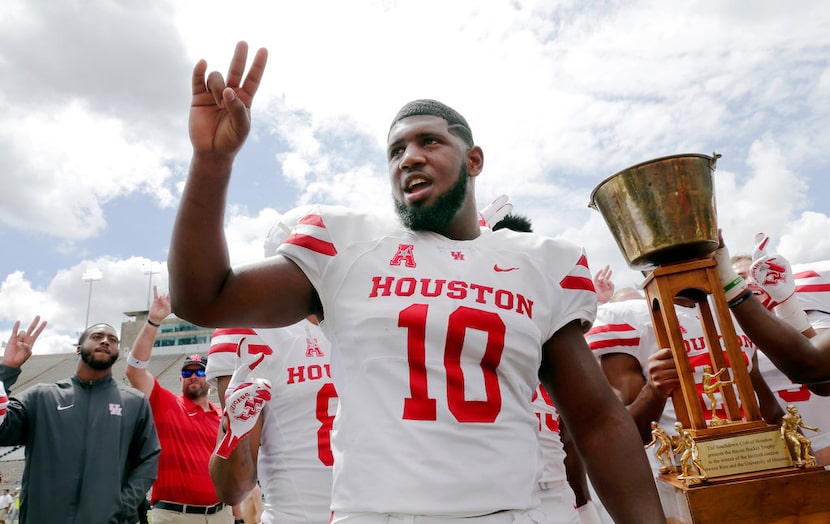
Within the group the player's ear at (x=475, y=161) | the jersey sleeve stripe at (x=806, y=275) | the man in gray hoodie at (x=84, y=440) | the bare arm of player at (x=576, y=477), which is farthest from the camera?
the man in gray hoodie at (x=84, y=440)

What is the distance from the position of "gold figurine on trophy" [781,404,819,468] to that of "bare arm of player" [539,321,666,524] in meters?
0.77

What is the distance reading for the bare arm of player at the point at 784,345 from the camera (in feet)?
8.04

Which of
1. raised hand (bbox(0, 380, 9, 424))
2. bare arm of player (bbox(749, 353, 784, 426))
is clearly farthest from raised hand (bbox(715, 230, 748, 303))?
raised hand (bbox(0, 380, 9, 424))

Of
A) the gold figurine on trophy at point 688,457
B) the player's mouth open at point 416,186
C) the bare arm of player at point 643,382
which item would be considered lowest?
the gold figurine on trophy at point 688,457

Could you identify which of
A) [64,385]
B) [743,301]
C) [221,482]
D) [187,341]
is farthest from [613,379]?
[187,341]

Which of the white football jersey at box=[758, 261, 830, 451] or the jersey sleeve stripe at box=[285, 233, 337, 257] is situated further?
the white football jersey at box=[758, 261, 830, 451]

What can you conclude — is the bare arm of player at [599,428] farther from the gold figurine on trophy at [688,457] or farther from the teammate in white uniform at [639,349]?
the teammate in white uniform at [639,349]

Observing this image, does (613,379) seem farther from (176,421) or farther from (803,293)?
(176,421)

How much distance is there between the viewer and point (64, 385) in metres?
4.53

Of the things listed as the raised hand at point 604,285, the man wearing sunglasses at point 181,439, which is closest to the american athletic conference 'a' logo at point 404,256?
the raised hand at point 604,285

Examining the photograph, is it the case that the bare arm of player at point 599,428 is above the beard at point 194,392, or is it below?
below

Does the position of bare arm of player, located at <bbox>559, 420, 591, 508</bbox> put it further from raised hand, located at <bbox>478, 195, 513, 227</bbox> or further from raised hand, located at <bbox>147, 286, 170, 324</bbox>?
raised hand, located at <bbox>147, 286, 170, 324</bbox>

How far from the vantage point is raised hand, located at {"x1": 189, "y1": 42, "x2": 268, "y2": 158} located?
144 cm

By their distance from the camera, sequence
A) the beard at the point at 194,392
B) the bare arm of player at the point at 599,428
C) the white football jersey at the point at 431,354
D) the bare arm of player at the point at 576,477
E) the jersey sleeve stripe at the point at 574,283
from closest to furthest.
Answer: the white football jersey at the point at 431,354
the bare arm of player at the point at 599,428
the jersey sleeve stripe at the point at 574,283
the bare arm of player at the point at 576,477
the beard at the point at 194,392
